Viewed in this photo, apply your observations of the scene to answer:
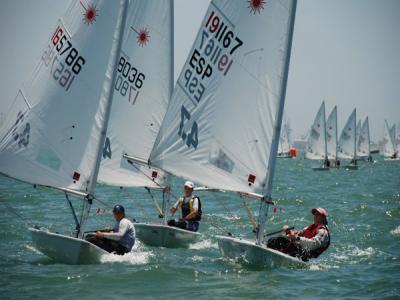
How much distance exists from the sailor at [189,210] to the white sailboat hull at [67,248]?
11.3 feet

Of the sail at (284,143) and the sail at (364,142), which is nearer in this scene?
the sail at (364,142)

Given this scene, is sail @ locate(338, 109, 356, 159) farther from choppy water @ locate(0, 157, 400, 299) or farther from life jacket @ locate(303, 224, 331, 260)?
life jacket @ locate(303, 224, 331, 260)

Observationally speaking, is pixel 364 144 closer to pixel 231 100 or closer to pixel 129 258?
pixel 231 100

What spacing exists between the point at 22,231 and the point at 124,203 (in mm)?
8003

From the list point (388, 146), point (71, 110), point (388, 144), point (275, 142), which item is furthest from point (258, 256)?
point (388, 144)

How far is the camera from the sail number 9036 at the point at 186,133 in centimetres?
1292

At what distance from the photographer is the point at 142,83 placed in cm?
1675

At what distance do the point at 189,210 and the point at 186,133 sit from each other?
8.91 feet

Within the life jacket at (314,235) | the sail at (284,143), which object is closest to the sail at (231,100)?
the life jacket at (314,235)

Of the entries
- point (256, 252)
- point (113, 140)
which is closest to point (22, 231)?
point (113, 140)

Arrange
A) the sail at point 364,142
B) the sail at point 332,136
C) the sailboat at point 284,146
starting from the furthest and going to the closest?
the sailboat at point 284,146 < the sail at point 364,142 < the sail at point 332,136

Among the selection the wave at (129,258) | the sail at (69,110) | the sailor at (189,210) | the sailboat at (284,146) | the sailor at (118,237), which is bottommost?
the wave at (129,258)

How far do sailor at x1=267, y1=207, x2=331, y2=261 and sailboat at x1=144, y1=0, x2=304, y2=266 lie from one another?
32 centimetres

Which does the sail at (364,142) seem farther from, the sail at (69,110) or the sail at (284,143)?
the sail at (69,110)
